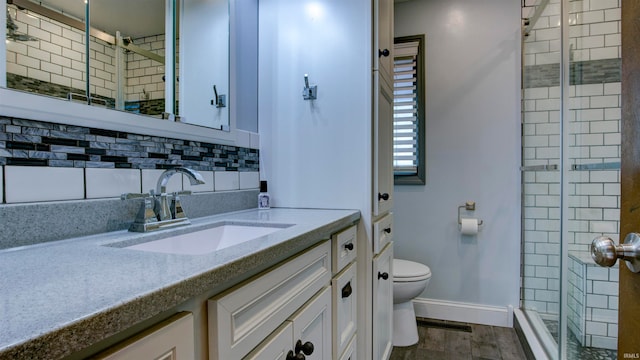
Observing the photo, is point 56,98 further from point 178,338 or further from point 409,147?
point 409,147

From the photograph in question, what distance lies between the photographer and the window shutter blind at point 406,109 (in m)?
2.52

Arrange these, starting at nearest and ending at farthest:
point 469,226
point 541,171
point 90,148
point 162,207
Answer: point 90,148 → point 162,207 → point 541,171 → point 469,226

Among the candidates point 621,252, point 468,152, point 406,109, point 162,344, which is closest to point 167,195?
point 162,344

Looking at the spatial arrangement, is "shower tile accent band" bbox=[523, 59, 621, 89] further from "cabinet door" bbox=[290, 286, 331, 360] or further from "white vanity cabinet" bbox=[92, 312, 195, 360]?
"white vanity cabinet" bbox=[92, 312, 195, 360]

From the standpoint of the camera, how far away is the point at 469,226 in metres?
2.33

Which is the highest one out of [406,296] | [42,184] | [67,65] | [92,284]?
[67,65]

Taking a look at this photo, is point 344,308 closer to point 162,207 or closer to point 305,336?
point 305,336

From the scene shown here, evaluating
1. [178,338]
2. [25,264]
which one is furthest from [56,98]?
[178,338]

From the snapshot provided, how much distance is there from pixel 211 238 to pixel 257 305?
0.48 meters

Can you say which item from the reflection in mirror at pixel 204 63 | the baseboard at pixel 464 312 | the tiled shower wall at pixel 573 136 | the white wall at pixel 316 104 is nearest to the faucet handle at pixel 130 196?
the reflection in mirror at pixel 204 63

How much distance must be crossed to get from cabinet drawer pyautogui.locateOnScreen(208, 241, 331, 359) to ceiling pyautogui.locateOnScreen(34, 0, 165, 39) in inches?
33.7

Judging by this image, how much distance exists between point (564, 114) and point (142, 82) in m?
1.80

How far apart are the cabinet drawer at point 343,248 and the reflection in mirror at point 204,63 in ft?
2.18

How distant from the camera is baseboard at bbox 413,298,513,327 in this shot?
7.73ft
